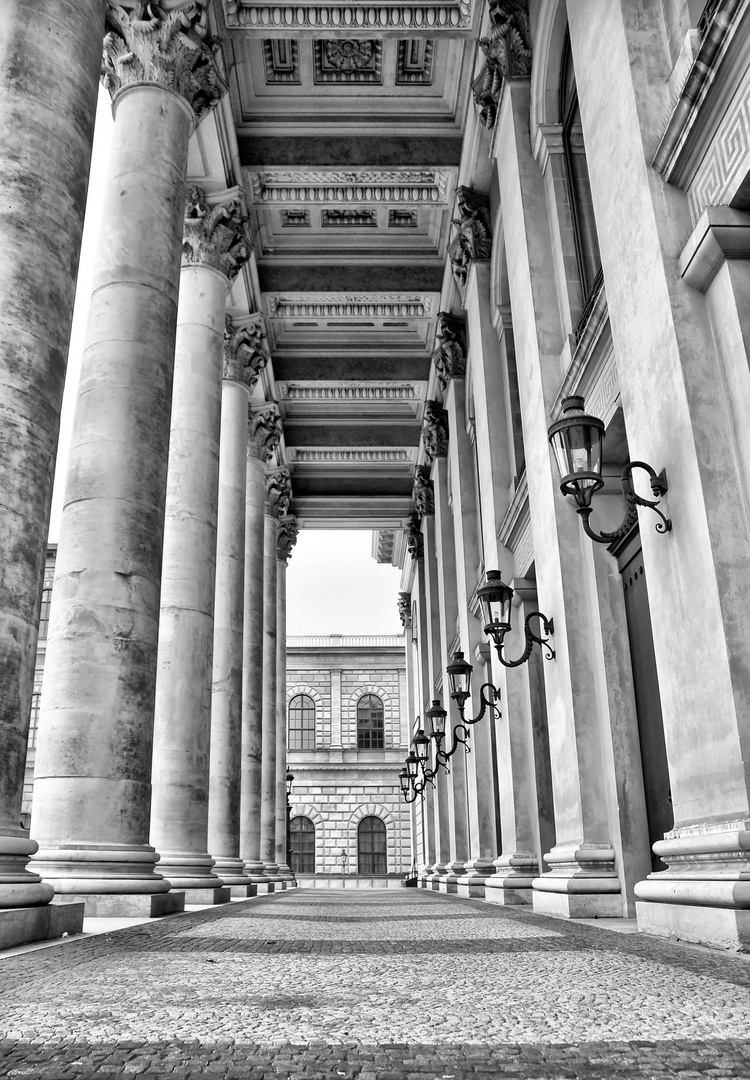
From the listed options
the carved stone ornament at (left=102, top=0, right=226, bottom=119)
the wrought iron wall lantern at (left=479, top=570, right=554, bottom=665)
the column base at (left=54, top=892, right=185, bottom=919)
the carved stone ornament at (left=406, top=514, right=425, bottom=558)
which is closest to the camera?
the column base at (left=54, top=892, right=185, bottom=919)

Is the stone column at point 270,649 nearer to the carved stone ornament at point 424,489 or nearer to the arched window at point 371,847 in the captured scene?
the carved stone ornament at point 424,489

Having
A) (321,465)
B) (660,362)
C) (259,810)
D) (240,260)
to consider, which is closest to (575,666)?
(660,362)

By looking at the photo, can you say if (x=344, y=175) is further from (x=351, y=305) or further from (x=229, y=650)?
(x=229, y=650)

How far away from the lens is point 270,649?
26.4 meters

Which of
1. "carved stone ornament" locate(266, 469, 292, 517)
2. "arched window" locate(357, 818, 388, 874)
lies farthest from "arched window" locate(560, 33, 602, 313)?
"arched window" locate(357, 818, 388, 874)

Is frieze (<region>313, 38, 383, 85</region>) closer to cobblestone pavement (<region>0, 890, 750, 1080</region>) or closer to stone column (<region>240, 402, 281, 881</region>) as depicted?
stone column (<region>240, 402, 281, 881</region>)

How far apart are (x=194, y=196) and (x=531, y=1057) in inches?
600

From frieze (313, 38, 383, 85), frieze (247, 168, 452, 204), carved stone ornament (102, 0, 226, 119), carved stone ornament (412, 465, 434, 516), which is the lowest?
carved stone ornament (102, 0, 226, 119)

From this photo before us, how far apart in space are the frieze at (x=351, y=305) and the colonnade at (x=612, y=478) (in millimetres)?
4921

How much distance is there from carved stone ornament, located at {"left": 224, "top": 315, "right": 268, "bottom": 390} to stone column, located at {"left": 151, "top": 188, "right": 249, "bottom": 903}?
4.56 meters

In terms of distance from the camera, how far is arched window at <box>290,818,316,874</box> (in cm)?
4750

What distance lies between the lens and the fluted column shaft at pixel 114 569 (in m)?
7.74

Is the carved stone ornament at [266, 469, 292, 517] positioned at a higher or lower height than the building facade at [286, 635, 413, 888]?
higher

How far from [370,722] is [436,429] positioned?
3120 centimetres
